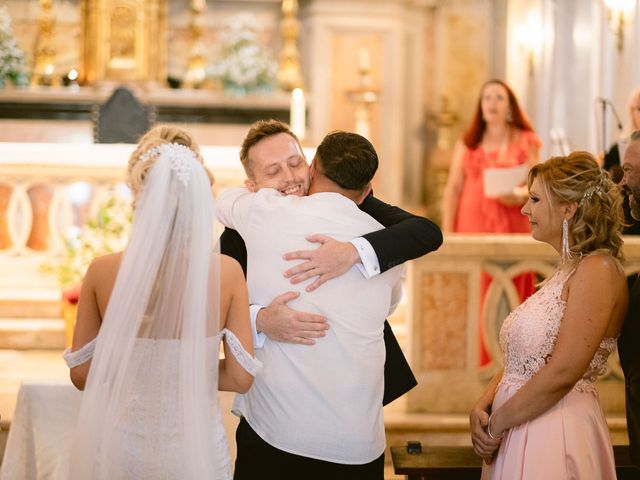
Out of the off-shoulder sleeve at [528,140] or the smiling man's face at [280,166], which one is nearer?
the smiling man's face at [280,166]

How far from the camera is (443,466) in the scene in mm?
3451

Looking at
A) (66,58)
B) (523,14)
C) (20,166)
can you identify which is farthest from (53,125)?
(523,14)

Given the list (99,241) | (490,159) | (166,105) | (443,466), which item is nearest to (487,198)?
(490,159)

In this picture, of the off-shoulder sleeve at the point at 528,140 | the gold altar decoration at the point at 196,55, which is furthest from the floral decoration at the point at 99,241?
the gold altar decoration at the point at 196,55

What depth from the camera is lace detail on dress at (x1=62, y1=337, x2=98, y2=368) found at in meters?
2.77

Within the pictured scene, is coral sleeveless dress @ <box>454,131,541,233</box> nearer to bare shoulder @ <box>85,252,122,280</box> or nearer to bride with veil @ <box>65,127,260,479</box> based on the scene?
bride with veil @ <box>65,127,260,479</box>

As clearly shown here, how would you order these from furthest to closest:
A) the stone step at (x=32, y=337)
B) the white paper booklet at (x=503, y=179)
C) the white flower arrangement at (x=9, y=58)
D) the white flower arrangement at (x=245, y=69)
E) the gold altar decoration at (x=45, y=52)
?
the gold altar decoration at (x=45, y=52) → the white flower arrangement at (x=245, y=69) → the white flower arrangement at (x=9, y=58) → the stone step at (x=32, y=337) → the white paper booklet at (x=503, y=179)

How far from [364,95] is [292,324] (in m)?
7.62

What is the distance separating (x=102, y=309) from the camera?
273cm

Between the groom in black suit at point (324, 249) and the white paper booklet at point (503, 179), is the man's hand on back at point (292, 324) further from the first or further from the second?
the white paper booklet at point (503, 179)

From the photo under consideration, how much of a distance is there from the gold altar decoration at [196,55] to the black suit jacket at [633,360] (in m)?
7.23

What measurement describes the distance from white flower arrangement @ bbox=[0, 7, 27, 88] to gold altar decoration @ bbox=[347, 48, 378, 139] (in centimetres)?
313

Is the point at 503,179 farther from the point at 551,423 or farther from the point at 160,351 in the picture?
the point at 160,351

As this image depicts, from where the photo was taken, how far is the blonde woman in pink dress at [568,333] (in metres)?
2.92
